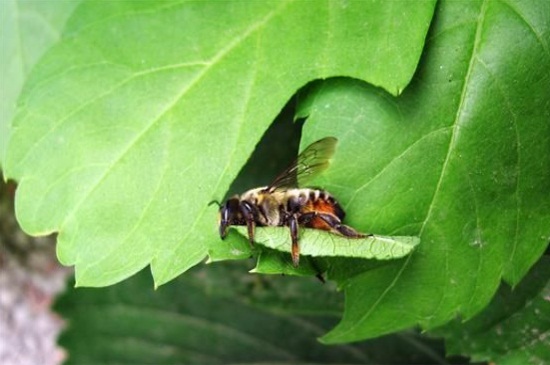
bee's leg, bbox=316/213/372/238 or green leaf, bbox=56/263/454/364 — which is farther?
green leaf, bbox=56/263/454/364

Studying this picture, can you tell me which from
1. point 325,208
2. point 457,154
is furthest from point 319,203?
point 457,154

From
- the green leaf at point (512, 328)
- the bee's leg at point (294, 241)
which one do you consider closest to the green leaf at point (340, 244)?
the bee's leg at point (294, 241)

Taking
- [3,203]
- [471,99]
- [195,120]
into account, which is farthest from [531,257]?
[3,203]

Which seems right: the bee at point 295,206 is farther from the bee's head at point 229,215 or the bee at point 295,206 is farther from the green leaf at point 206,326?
the green leaf at point 206,326

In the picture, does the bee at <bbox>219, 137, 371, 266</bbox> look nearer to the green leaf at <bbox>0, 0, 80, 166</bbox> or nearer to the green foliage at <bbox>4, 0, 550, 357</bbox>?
the green foliage at <bbox>4, 0, 550, 357</bbox>

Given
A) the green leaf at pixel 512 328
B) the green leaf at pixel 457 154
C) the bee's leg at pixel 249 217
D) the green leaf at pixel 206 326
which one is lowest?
the green leaf at pixel 206 326

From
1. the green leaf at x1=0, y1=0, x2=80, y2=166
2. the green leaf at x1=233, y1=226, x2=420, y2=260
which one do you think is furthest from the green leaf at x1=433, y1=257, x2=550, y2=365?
the green leaf at x1=0, y1=0, x2=80, y2=166
